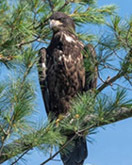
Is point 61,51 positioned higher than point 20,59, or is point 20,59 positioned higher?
point 20,59

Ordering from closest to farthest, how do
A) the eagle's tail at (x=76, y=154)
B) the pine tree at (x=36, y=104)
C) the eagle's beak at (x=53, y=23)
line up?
the pine tree at (x=36, y=104), the eagle's tail at (x=76, y=154), the eagle's beak at (x=53, y=23)

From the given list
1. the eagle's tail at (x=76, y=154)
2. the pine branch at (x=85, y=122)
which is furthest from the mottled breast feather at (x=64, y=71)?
the pine branch at (x=85, y=122)

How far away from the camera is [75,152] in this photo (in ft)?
12.6

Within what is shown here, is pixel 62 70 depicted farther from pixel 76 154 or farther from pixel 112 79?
pixel 112 79

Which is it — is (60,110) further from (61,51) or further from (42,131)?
(42,131)

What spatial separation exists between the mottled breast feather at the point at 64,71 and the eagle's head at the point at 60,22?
0.26 feet

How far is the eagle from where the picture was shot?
3969 mm

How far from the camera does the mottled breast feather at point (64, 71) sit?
156 inches

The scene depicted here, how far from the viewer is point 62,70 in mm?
3963

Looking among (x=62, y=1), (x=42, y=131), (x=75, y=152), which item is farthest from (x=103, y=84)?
(x=62, y=1)

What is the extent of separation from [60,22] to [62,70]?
0.39 metres

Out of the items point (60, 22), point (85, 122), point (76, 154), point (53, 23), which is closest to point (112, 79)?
point (85, 122)

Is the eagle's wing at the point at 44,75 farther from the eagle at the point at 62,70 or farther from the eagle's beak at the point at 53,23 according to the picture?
the eagle's beak at the point at 53,23

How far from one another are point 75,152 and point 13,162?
1073 mm
